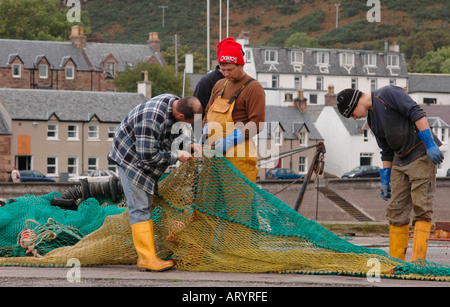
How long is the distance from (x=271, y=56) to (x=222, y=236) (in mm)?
93163

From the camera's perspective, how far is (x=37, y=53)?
87500 millimetres

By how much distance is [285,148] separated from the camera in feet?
241

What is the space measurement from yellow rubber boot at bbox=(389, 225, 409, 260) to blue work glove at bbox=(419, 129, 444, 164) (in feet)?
2.92

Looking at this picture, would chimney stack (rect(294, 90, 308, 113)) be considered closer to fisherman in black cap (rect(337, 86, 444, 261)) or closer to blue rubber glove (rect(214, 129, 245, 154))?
fisherman in black cap (rect(337, 86, 444, 261))

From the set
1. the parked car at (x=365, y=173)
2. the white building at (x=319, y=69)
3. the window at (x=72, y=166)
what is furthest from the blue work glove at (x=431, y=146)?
the white building at (x=319, y=69)

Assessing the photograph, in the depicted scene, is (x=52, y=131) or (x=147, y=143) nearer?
(x=147, y=143)

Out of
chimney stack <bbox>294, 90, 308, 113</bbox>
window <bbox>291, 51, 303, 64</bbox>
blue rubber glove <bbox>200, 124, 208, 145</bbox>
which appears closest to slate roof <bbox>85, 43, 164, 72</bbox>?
window <bbox>291, 51, 303, 64</bbox>

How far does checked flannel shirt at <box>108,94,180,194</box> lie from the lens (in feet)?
25.2

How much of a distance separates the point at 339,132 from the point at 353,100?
68.8 m

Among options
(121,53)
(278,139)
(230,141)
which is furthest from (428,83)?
(230,141)

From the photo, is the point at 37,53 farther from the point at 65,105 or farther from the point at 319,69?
the point at 319,69

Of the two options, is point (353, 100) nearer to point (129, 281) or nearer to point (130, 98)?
point (129, 281)

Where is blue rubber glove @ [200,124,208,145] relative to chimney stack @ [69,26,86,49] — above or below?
below
